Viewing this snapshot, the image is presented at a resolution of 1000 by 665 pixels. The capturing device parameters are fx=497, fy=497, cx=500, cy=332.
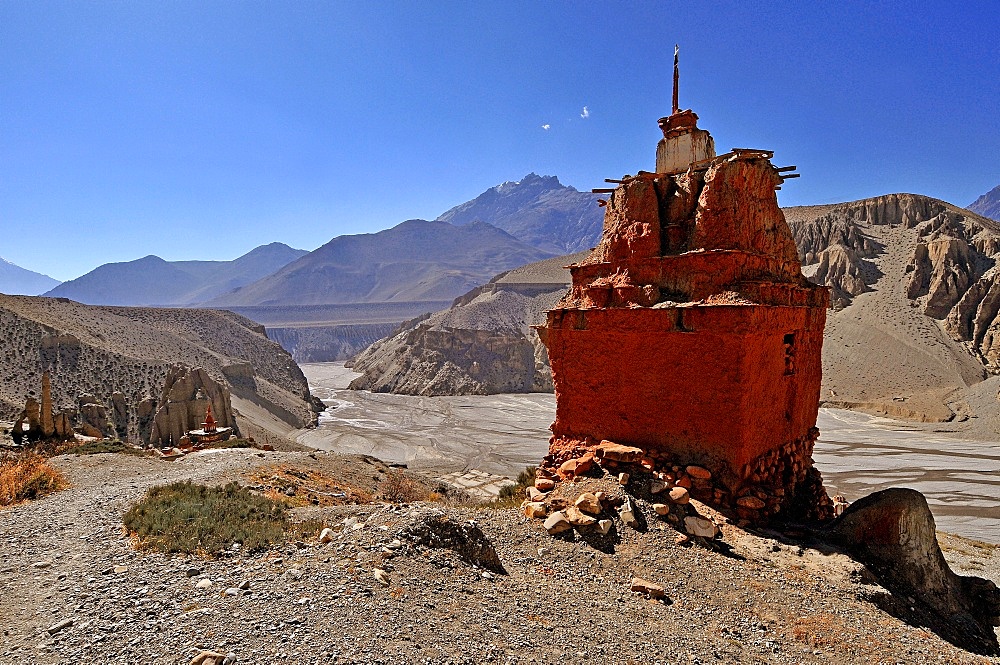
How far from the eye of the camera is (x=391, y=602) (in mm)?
4555

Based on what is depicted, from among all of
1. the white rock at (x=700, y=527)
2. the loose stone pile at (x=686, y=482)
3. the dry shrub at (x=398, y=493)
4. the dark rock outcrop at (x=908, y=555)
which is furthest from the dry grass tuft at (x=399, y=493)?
the dark rock outcrop at (x=908, y=555)

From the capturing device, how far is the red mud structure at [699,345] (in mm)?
7320

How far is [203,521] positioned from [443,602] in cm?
381

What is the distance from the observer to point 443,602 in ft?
15.4

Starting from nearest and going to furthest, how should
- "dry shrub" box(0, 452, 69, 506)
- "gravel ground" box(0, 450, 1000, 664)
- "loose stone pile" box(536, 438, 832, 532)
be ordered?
"gravel ground" box(0, 450, 1000, 664), "loose stone pile" box(536, 438, 832, 532), "dry shrub" box(0, 452, 69, 506)

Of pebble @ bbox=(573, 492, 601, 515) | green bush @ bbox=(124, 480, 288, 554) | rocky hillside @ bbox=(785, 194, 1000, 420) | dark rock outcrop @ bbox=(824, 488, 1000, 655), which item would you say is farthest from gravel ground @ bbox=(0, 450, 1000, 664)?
rocky hillside @ bbox=(785, 194, 1000, 420)

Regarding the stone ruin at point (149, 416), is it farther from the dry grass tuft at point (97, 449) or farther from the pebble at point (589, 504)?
the pebble at point (589, 504)

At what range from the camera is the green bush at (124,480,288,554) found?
5.92 m

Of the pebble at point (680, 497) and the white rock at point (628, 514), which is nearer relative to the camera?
the white rock at point (628, 514)

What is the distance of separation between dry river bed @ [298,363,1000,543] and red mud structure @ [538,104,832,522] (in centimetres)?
1226

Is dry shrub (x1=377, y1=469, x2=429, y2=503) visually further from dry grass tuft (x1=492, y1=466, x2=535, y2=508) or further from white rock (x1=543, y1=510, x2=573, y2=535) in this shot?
white rock (x1=543, y1=510, x2=573, y2=535)

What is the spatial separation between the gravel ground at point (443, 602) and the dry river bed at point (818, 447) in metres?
14.0

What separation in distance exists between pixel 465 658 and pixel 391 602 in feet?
3.12

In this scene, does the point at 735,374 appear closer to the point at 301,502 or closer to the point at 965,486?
the point at 301,502
